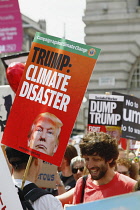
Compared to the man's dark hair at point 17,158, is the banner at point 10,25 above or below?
below

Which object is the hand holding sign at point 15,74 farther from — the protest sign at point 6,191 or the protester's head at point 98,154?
Result: the protest sign at point 6,191

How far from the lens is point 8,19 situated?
35.2 feet

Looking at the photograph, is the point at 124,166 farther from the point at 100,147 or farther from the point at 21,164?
the point at 21,164

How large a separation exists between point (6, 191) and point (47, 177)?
95.2 inches

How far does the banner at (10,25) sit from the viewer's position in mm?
10602

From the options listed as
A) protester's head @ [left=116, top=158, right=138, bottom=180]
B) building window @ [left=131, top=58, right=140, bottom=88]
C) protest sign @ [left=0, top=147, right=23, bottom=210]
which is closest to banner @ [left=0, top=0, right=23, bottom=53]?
protester's head @ [left=116, top=158, right=138, bottom=180]

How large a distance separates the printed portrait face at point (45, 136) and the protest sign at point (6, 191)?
1.33 meters

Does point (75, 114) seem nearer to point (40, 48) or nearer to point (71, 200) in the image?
point (40, 48)

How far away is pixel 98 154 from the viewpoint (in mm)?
4121

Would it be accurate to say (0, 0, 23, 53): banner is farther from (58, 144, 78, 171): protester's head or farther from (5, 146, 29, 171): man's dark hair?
(5, 146, 29, 171): man's dark hair

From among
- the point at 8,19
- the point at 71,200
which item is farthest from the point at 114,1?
the point at 71,200

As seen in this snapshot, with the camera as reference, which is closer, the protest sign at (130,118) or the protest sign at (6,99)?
the protest sign at (6,99)

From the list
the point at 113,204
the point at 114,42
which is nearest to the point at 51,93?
the point at 113,204

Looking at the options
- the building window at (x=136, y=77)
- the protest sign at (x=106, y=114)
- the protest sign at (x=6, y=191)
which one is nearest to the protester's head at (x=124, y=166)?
the protest sign at (x=106, y=114)
